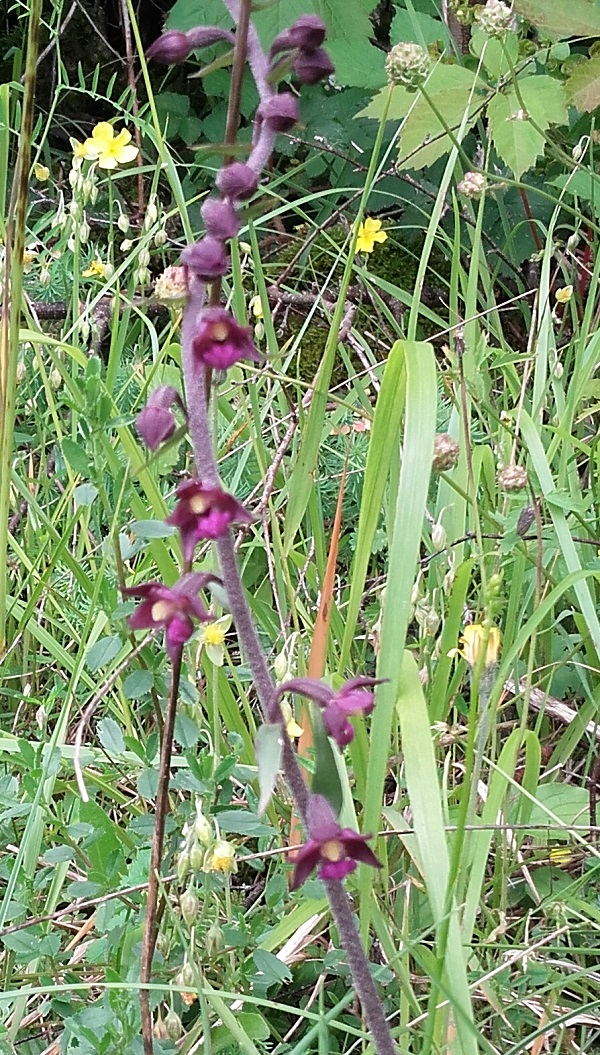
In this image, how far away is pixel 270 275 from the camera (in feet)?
8.96

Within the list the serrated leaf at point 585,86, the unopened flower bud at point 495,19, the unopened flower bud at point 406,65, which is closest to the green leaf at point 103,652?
the unopened flower bud at point 406,65

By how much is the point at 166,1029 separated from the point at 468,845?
1.09ft

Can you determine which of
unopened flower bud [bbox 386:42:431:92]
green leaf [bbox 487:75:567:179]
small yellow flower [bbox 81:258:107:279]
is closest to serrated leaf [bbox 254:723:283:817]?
unopened flower bud [bbox 386:42:431:92]

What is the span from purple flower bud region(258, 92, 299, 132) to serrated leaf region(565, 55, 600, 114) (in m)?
1.36

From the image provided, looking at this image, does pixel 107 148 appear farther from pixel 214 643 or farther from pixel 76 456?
pixel 214 643

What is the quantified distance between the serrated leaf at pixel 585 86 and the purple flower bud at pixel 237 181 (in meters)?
1.42

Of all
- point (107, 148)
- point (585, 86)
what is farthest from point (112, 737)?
point (585, 86)

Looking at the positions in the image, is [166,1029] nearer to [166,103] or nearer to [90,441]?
[90,441]

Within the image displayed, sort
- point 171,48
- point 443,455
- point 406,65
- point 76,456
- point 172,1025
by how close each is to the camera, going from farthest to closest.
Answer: point 406,65, point 443,455, point 76,456, point 172,1025, point 171,48

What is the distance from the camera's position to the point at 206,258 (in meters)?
0.63

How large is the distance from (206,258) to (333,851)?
15.6 inches

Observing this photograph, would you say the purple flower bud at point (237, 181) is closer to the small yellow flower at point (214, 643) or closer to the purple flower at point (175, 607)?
the purple flower at point (175, 607)

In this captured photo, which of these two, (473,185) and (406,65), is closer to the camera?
(406,65)

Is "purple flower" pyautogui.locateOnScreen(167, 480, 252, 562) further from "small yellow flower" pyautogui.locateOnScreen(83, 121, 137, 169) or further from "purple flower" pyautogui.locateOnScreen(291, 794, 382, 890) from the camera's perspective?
"small yellow flower" pyautogui.locateOnScreen(83, 121, 137, 169)
